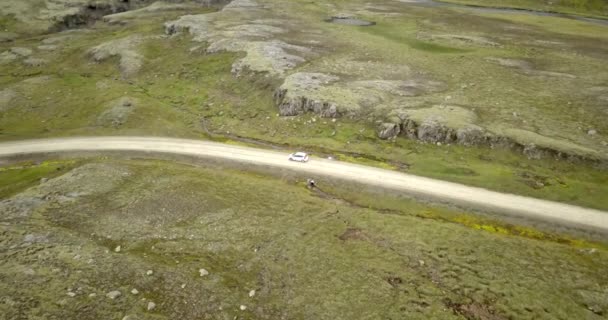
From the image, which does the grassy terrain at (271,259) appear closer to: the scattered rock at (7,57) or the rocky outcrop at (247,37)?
the rocky outcrop at (247,37)

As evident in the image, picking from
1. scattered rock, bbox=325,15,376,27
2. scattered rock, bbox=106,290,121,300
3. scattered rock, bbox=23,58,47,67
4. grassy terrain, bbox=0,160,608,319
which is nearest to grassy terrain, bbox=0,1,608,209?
scattered rock, bbox=23,58,47,67

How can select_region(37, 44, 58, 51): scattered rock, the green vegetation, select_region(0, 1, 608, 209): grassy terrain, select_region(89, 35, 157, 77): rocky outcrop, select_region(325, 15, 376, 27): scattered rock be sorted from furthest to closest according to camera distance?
1. select_region(325, 15, 376, 27): scattered rock
2. select_region(37, 44, 58, 51): scattered rock
3. select_region(89, 35, 157, 77): rocky outcrop
4. select_region(0, 1, 608, 209): grassy terrain
5. the green vegetation

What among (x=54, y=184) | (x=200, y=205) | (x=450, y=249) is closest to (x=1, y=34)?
(x=54, y=184)

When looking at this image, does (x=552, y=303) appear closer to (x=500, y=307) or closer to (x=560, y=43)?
(x=500, y=307)

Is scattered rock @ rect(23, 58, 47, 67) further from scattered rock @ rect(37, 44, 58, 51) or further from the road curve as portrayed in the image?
the road curve

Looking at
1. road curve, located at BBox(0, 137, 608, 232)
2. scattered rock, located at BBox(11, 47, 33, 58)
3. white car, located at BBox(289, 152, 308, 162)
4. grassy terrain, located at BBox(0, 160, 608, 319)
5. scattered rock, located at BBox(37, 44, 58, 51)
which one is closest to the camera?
grassy terrain, located at BBox(0, 160, 608, 319)

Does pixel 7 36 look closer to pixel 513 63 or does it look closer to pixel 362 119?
pixel 362 119

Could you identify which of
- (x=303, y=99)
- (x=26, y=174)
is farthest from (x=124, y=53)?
(x=303, y=99)
